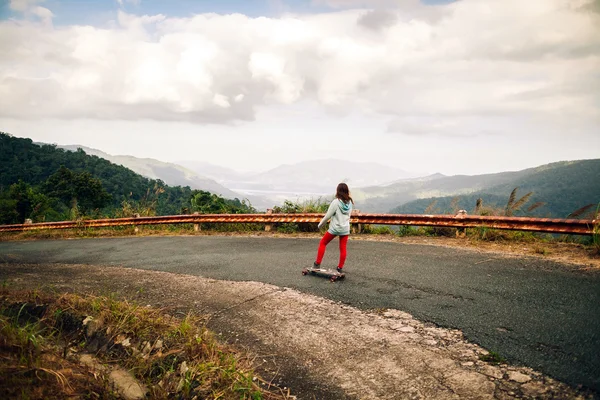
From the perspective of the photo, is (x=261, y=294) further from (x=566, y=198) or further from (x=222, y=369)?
(x=566, y=198)

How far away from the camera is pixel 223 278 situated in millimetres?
6512

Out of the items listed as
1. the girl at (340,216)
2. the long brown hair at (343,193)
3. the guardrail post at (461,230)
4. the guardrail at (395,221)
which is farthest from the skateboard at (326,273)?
the guardrail post at (461,230)

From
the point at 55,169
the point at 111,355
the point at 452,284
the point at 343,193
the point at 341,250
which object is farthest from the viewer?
the point at 55,169

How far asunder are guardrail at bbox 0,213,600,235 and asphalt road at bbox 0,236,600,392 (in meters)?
1.41

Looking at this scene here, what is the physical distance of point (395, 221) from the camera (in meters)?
10.4

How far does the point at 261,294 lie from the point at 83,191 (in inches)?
2410

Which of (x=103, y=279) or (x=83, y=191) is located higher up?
(x=83, y=191)

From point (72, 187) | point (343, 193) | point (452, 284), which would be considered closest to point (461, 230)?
point (452, 284)

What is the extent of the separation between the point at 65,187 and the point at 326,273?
6273 cm

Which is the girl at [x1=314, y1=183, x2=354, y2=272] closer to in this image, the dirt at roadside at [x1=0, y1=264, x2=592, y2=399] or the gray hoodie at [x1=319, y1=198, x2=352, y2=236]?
the gray hoodie at [x1=319, y1=198, x2=352, y2=236]

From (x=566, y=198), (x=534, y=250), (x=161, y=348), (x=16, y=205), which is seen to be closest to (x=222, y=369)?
(x=161, y=348)

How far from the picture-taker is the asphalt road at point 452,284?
11.6 ft

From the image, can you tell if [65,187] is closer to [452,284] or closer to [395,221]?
[395,221]

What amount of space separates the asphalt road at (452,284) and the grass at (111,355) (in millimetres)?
2252
